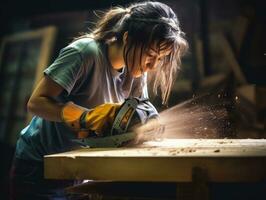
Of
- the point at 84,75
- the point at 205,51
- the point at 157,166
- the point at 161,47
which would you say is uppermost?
the point at 161,47

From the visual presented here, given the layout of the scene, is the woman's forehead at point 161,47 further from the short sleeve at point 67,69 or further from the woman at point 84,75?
the short sleeve at point 67,69

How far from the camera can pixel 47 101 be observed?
2123 mm

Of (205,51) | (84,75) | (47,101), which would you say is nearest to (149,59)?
(84,75)

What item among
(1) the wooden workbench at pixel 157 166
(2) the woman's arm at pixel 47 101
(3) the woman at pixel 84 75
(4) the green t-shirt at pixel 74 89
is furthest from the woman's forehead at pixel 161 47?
(1) the wooden workbench at pixel 157 166

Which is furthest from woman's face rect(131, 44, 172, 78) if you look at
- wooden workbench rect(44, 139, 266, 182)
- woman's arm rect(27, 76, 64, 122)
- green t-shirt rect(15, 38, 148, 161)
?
wooden workbench rect(44, 139, 266, 182)

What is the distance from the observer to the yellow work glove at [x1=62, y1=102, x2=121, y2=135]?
201 cm

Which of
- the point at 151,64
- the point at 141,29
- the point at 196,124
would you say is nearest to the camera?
the point at 141,29

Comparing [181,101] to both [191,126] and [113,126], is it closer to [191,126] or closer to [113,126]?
[191,126]

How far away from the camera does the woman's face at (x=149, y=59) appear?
227 cm

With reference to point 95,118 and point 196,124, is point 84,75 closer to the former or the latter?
point 95,118

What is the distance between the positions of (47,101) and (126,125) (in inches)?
16.1

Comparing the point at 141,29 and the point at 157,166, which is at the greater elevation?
the point at 141,29

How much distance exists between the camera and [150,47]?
88.7 inches

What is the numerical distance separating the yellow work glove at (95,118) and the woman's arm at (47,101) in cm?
8
